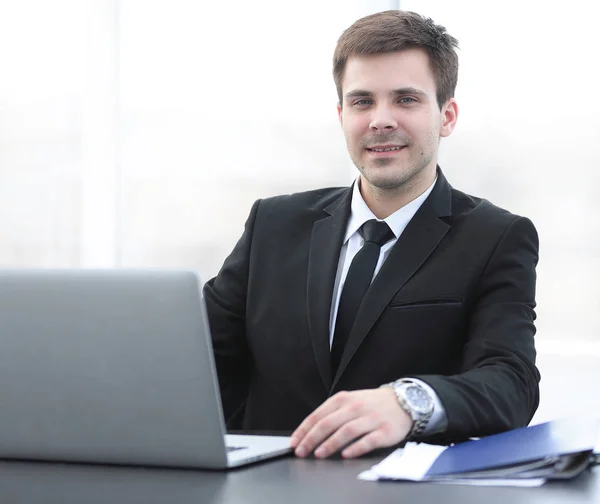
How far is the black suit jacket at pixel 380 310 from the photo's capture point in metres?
1.91

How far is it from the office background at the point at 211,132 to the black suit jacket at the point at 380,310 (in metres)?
1.04

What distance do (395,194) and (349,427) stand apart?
2.83ft

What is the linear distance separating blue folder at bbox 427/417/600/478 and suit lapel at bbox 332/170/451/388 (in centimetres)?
57

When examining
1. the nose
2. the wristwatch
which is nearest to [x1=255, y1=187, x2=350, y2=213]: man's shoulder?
the nose

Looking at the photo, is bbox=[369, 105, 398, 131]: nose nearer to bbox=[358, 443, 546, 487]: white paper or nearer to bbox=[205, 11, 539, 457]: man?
bbox=[205, 11, 539, 457]: man

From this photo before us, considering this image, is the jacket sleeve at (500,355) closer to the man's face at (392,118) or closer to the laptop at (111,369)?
the man's face at (392,118)

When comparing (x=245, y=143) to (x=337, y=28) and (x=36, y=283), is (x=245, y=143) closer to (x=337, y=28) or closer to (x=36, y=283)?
(x=337, y=28)

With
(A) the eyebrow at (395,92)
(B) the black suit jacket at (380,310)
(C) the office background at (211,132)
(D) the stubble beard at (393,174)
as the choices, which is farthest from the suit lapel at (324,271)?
(C) the office background at (211,132)

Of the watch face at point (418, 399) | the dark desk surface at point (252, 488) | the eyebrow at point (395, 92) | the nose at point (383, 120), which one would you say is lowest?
the dark desk surface at point (252, 488)

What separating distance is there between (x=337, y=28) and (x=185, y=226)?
2.99ft

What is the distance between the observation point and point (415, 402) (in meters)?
1.45

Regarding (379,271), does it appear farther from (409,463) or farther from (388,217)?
(409,463)

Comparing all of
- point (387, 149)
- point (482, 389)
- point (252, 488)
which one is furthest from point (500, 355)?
point (252, 488)

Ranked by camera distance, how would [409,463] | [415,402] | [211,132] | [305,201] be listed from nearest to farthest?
[409,463]
[415,402]
[305,201]
[211,132]
